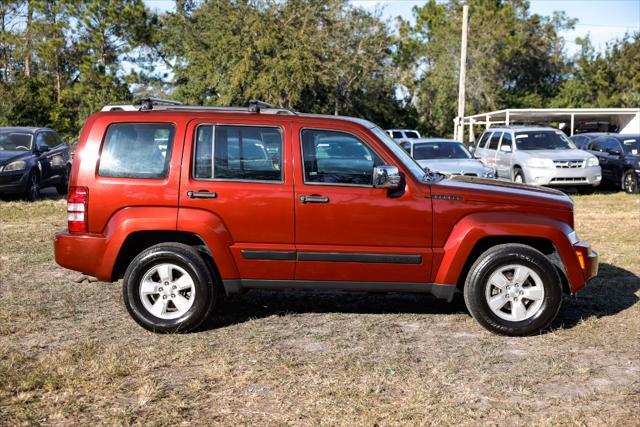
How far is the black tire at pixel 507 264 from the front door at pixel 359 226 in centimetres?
42

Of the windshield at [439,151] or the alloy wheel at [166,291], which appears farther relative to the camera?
the windshield at [439,151]

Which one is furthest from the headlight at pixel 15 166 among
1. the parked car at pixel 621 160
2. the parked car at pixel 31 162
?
the parked car at pixel 621 160

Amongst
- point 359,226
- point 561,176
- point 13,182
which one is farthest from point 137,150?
point 561,176

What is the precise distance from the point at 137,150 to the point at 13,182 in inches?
394

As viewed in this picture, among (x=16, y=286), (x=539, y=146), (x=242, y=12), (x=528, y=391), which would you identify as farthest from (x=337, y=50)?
(x=528, y=391)

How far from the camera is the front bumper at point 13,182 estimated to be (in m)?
14.8

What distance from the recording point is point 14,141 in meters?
15.8

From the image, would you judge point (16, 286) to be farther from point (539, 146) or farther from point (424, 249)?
point (539, 146)

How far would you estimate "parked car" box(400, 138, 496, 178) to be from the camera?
1454 cm

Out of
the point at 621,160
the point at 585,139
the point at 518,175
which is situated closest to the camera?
the point at 518,175

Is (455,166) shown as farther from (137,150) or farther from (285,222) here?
(137,150)

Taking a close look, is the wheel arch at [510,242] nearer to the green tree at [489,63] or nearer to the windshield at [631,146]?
the windshield at [631,146]

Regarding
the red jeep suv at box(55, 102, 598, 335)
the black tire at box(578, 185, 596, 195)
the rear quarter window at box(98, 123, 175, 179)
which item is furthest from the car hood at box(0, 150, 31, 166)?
the black tire at box(578, 185, 596, 195)

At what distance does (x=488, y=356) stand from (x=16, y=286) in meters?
4.98
